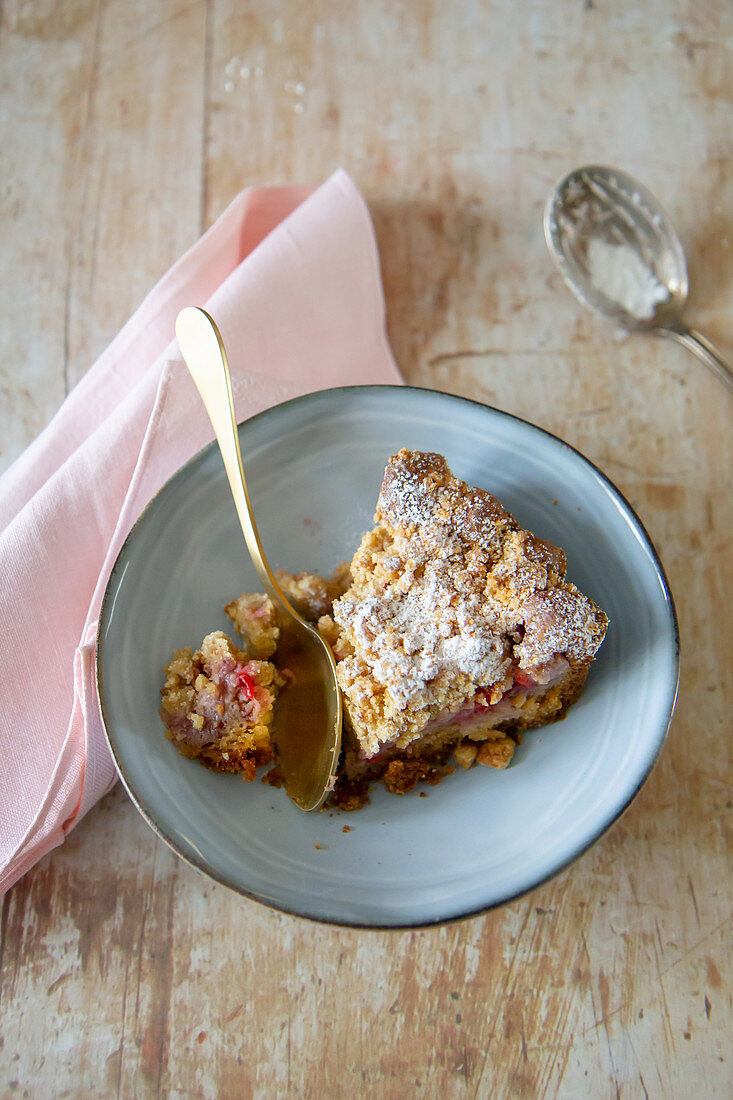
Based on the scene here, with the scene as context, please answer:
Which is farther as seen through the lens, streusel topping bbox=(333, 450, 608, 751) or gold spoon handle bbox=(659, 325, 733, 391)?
gold spoon handle bbox=(659, 325, 733, 391)

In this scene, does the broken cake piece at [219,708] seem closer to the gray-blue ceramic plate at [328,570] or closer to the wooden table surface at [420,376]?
the gray-blue ceramic plate at [328,570]

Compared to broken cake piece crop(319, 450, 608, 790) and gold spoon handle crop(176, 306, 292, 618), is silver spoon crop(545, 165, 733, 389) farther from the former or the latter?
gold spoon handle crop(176, 306, 292, 618)

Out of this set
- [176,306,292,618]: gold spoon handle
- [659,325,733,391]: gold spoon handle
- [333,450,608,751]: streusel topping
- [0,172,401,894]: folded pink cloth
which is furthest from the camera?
[659,325,733,391]: gold spoon handle

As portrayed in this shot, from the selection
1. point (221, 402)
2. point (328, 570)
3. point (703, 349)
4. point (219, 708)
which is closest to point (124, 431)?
point (221, 402)

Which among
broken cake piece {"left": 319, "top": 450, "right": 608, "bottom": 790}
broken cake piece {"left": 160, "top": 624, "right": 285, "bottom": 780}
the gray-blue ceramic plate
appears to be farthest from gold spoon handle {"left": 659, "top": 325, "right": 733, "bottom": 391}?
broken cake piece {"left": 160, "top": 624, "right": 285, "bottom": 780}

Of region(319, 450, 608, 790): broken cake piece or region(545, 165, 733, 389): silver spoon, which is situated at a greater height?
region(545, 165, 733, 389): silver spoon

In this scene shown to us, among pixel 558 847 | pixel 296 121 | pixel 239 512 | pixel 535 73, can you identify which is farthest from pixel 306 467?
pixel 535 73
